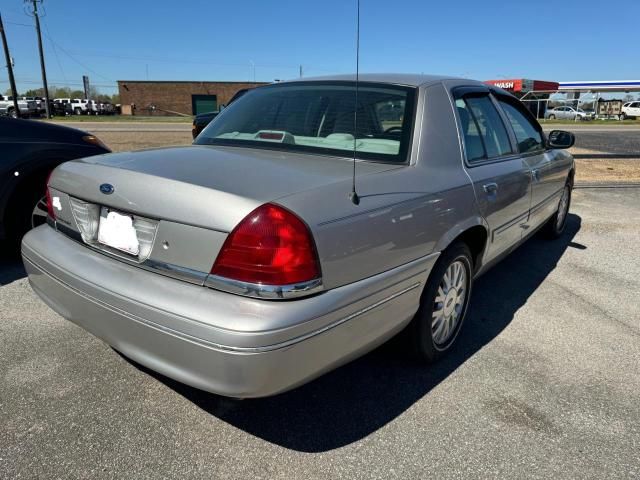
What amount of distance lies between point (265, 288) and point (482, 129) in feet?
6.99

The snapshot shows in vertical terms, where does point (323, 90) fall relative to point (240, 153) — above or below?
above

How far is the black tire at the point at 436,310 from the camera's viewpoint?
259 centimetres

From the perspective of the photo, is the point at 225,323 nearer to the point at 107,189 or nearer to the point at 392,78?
the point at 107,189

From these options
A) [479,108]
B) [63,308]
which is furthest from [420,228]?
[63,308]

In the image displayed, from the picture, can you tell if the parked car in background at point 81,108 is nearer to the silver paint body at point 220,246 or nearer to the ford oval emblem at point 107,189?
the silver paint body at point 220,246

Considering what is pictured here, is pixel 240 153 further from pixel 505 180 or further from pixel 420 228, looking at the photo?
pixel 505 180

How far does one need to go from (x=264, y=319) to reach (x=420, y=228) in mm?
952

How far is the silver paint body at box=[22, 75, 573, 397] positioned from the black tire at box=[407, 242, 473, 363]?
137 mm

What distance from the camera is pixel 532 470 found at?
2.07 metres

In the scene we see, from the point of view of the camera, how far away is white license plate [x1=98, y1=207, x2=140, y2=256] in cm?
211

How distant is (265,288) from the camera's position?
1807 millimetres

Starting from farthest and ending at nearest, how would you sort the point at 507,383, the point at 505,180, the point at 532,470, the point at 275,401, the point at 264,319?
1. the point at 505,180
2. the point at 507,383
3. the point at 275,401
4. the point at 532,470
5. the point at 264,319

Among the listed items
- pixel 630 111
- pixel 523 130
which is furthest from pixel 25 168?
pixel 630 111

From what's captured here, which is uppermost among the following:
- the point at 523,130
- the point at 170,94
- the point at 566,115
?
the point at 170,94
